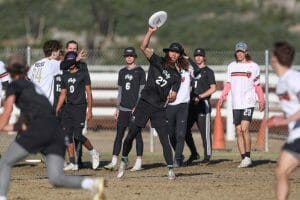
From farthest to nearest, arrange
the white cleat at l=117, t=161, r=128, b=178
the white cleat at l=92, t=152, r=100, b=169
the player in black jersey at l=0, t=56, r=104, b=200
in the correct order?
the white cleat at l=92, t=152, r=100, b=169, the white cleat at l=117, t=161, r=128, b=178, the player in black jersey at l=0, t=56, r=104, b=200

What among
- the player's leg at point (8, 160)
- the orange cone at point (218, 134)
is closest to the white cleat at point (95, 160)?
the orange cone at point (218, 134)

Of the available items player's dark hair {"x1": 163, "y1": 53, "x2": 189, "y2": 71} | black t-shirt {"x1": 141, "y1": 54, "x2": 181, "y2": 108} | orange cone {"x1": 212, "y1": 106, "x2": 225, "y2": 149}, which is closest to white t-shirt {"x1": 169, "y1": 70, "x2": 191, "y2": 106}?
player's dark hair {"x1": 163, "y1": 53, "x2": 189, "y2": 71}

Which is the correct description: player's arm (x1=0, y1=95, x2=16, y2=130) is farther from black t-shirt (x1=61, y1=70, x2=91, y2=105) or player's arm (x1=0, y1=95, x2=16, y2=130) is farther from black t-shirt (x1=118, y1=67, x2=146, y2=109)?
black t-shirt (x1=118, y1=67, x2=146, y2=109)

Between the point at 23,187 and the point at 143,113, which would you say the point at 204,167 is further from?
the point at 23,187

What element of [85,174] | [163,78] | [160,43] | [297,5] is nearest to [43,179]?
[85,174]

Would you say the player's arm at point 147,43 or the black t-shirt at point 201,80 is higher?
the player's arm at point 147,43

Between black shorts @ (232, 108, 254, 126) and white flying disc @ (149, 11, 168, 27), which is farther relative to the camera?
black shorts @ (232, 108, 254, 126)

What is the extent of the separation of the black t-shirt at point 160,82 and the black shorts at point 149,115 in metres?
0.07

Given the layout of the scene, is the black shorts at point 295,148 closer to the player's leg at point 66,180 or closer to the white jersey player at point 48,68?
the player's leg at point 66,180

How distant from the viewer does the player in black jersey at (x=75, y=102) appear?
17672 millimetres

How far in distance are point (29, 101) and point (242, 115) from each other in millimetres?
7298

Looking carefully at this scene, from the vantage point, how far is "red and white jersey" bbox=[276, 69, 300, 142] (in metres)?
11.7

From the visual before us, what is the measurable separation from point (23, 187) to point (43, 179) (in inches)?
49.0

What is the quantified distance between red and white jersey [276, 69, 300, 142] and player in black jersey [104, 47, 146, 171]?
6288mm
